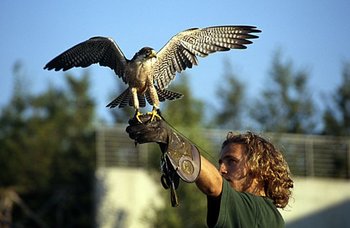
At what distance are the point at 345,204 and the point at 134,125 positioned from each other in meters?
22.9

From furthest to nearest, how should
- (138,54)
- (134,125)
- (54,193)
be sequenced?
(54,193)
(138,54)
(134,125)

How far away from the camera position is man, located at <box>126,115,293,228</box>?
424 centimetres

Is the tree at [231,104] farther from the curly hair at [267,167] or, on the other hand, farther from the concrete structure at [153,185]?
the curly hair at [267,167]

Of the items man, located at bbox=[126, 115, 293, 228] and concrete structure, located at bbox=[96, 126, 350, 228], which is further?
concrete structure, located at bbox=[96, 126, 350, 228]

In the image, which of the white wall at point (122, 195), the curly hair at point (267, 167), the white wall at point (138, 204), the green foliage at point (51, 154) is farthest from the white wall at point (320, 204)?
the curly hair at point (267, 167)

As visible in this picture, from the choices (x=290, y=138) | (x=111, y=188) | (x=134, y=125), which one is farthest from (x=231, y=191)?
(x=290, y=138)

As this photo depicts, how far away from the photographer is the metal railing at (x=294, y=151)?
26.3 m

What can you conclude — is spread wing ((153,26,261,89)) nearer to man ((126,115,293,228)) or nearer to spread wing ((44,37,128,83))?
spread wing ((44,37,128,83))

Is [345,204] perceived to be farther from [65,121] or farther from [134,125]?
[134,125]

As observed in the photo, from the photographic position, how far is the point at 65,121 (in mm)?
37000

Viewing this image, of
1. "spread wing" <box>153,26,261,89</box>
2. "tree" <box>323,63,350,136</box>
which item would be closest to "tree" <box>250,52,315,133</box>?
"tree" <box>323,63,350,136</box>

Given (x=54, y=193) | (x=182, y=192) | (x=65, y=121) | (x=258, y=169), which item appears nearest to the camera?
(x=258, y=169)

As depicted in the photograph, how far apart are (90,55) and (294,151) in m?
22.1

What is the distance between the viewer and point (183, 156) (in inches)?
169
